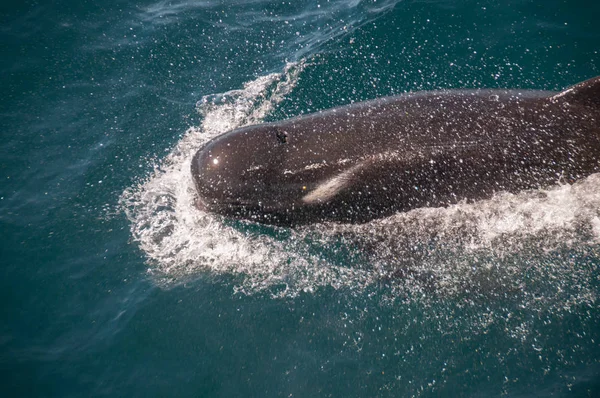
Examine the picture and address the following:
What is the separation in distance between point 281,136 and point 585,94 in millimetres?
4482

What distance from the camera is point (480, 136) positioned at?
21.7ft

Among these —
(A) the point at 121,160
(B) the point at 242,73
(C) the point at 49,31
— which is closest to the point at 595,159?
(B) the point at 242,73

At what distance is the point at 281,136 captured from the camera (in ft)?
22.1

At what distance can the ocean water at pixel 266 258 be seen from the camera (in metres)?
5.37

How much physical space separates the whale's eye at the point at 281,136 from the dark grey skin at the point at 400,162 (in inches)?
0.6

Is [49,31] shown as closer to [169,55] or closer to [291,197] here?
[169,55]

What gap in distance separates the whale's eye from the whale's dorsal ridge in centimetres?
402

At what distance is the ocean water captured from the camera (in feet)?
17.6

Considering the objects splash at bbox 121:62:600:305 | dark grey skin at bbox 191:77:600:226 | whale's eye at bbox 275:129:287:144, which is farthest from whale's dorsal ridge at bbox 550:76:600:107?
whale's eye at bbox 275:129:287:144

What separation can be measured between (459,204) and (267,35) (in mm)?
7010

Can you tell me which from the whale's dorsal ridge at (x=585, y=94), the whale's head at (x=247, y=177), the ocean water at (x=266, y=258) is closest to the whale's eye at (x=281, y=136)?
the whale's head at (x=247, y=177)

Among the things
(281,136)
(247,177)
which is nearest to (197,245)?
(247,177)

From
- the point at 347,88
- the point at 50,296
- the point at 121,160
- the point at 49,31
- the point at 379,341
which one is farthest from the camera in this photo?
the point at 49,31

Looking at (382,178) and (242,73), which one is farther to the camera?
(242,73)
